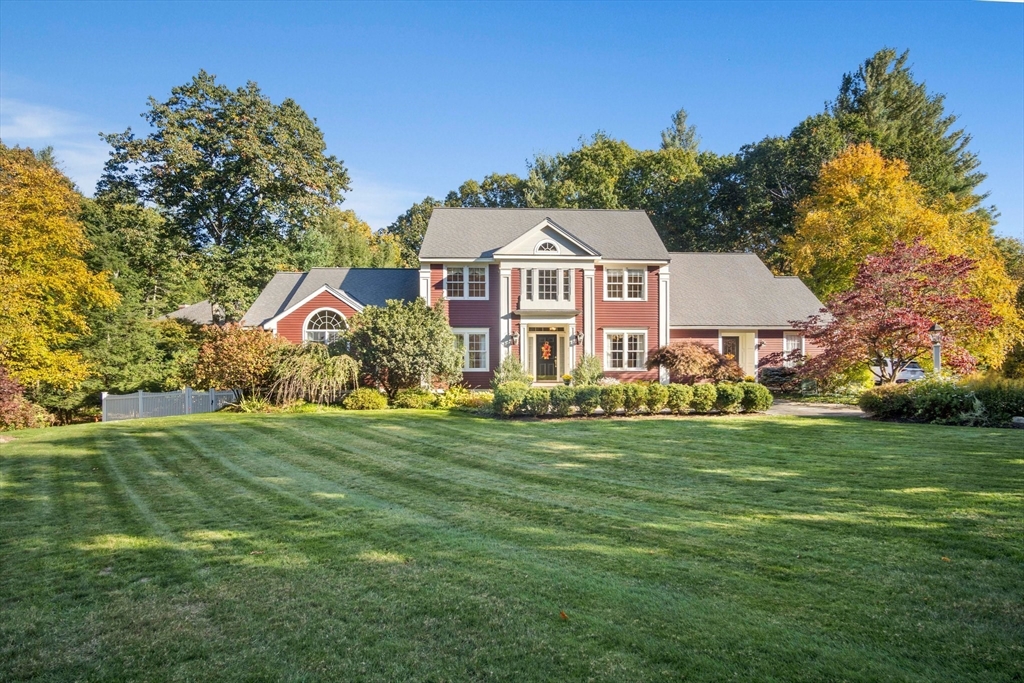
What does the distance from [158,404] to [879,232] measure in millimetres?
A: 29528

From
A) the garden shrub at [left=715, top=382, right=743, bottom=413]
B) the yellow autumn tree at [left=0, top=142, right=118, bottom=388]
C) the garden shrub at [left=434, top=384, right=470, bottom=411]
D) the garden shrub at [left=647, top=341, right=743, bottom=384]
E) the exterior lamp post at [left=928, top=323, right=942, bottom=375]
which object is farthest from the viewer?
the garden shrub at [left=647, top=341, right=743, bottom=384]

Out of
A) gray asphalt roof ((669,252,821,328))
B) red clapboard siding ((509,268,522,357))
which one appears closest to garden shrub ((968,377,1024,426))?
gray asphalt roof ((669,252,821,328))

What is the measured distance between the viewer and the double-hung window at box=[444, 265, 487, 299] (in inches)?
956

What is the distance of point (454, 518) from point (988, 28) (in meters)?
7.46

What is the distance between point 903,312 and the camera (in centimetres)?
1605

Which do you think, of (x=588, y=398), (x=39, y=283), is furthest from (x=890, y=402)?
(x=39, y=283)

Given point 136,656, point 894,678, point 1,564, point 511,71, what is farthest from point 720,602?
point 511,71

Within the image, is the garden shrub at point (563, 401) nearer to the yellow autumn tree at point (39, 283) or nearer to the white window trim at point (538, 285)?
the white window trim at point (538, 285)

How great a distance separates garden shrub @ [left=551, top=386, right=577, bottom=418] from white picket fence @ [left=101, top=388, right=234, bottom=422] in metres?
12.2

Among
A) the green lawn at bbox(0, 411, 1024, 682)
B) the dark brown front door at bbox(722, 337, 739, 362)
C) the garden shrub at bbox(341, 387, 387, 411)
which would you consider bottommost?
the green lawn at bbox(0, 411, 1024, 682)

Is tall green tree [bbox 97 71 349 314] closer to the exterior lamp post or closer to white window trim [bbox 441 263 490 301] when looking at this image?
white window trim [bbox 441 263 490 301]

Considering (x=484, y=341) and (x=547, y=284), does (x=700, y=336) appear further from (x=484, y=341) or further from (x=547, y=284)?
(x=484, y=341)

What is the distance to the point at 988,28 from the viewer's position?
5.92 meters

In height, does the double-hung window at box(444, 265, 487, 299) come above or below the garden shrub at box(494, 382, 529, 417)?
above
